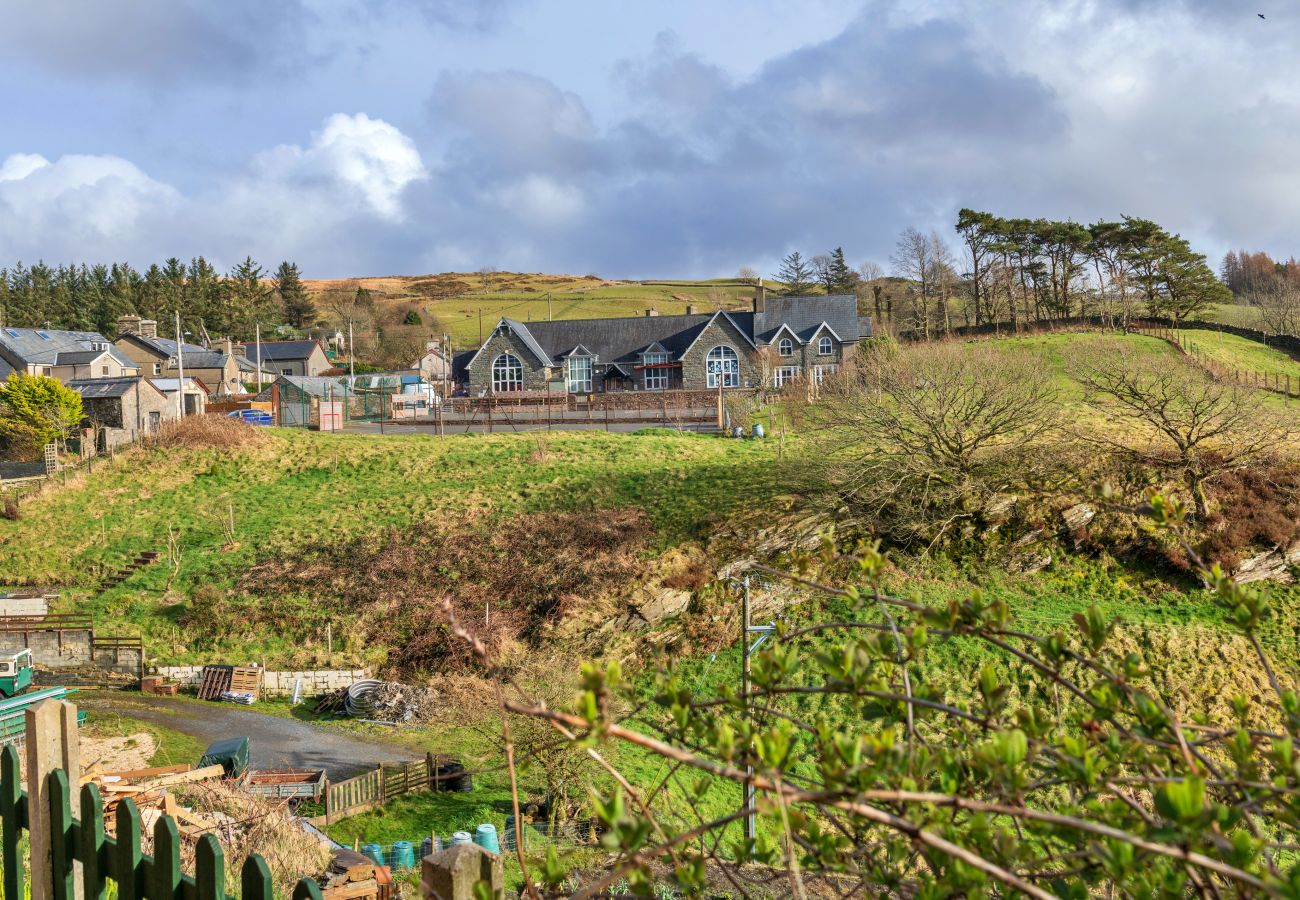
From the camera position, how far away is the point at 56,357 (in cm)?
6412

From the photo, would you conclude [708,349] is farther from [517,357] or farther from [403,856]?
[403,856]

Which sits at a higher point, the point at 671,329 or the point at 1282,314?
the point at 671,329

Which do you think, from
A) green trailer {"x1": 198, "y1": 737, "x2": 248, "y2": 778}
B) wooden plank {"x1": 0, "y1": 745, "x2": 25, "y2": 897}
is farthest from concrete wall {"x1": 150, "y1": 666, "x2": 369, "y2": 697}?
wooden plank {"x1": 0, "y1": 745, "x2": 25, "y2": 897}

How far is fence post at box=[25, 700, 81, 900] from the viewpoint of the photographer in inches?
166

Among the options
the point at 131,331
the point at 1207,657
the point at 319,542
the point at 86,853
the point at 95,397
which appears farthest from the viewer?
the point at 131,331

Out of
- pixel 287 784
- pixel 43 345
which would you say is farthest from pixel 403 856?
pixel 43 345

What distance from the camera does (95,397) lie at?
4447 centimetres

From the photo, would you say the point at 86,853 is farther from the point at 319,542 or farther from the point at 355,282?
the point at 355,282

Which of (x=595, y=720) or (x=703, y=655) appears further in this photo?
(x=703, y=655)

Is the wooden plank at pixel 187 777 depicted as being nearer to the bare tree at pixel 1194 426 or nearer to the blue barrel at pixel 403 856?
the blue barrel at pixel 403 856

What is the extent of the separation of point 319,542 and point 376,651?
265 inches

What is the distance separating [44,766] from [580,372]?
62993 millimetres

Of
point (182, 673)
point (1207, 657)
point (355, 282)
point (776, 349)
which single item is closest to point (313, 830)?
point (182, 673)

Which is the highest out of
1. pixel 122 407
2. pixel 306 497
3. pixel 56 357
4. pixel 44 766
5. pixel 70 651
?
pixel 56 357
